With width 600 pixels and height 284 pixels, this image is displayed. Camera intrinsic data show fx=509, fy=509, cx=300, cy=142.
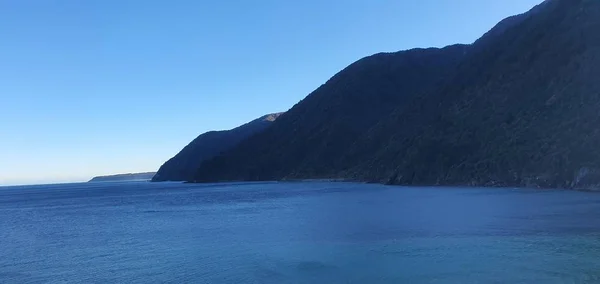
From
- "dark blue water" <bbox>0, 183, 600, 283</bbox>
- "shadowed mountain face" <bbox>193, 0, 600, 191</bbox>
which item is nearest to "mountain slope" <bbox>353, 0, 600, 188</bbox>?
"shadowed mountain face" <bbox>193, 0, 600, 191</bbox>

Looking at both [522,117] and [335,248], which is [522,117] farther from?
[335,248]

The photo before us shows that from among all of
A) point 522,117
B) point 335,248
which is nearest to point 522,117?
point 522,117

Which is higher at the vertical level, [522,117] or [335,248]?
[522,117]

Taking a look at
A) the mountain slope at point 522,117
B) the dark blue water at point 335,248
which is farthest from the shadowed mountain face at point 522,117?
the dark blue water at point 335,248

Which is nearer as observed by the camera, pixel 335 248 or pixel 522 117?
pixel 335 248

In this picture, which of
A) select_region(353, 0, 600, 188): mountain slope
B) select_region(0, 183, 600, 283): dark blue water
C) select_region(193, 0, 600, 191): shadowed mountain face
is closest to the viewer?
select_region(0, 183, 600, 283): dark blue water

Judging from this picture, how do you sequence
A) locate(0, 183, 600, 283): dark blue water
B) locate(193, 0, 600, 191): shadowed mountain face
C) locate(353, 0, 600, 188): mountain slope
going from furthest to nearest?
locate(353, 0, 600, 188): mountain slope, locate(193, 0, 600, 191): shadowed mountain face, locate(0, 183, 600, 283): dark blue water

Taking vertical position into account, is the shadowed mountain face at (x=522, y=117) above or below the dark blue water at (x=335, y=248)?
above

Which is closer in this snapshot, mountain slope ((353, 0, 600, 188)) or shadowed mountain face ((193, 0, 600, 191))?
shadowed mountain face ((193, 0, 600, 191))

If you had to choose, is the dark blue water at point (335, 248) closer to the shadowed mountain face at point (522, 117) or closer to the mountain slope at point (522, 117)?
the shadowed mountain face at point (522, 117)

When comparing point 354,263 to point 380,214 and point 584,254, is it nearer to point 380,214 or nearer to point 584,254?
point 584,254

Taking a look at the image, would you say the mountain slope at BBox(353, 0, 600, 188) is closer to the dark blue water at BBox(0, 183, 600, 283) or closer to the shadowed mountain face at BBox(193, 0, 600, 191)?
the shadowed mountain face at BBox(193, 0, 600, 191)

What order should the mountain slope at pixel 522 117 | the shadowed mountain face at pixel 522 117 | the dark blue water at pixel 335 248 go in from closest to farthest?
the dark blue water at pixel 335 248, the shadowed mountain face at pixel 522 117, the mountain slope at pixel 522 117
